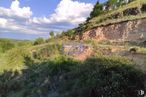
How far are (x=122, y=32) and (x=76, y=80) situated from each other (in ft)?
76.3

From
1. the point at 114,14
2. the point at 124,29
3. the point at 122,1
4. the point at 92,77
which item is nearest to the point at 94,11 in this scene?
the point at 122,1

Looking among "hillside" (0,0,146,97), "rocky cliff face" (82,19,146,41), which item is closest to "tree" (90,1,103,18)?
"hillside" (0,0,146,97)

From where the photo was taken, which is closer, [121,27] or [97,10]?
[121,27]

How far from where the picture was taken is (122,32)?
144ft

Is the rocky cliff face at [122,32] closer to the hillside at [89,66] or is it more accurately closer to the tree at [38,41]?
the hillside at [89,66]

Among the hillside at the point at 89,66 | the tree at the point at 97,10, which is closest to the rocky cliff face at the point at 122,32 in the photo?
the hillside at the point at 89,66

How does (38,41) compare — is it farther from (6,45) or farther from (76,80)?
(76,80)

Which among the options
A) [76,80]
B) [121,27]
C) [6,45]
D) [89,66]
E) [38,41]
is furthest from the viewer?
[6,45]

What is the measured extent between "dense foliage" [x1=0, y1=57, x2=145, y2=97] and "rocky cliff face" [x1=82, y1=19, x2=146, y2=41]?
45.5 feet

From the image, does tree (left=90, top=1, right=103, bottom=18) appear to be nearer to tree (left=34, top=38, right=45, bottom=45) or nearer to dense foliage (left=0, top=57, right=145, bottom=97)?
tree (left=34, top=38, right=45, bottom=45)

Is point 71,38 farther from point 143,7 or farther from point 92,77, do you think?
point 92,77

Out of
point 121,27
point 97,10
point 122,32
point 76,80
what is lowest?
point 76,80

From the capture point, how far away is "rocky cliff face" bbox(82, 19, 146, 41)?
4200cm

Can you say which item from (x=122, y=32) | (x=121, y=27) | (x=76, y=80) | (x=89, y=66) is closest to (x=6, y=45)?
(x=121, y=27)
